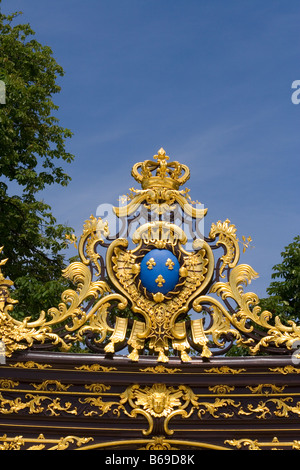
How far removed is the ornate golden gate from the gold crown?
45cm

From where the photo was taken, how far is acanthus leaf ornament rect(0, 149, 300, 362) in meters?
6.24

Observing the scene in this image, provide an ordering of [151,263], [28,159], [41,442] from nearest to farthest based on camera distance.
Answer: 1. [41,442]
2. [151,263]
3. [28,159]

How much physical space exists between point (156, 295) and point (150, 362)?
26.5 inches

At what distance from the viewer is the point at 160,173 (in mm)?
6707

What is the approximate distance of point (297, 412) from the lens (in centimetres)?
643

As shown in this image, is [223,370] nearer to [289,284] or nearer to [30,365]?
[30,365]

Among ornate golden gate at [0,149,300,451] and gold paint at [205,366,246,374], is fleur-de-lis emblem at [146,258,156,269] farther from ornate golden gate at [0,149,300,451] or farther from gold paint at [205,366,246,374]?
gold paint at [205,366,246,374]

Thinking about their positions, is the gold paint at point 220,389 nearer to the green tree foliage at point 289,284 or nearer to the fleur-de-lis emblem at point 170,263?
the fleur-de-lis emblem at point 170,263

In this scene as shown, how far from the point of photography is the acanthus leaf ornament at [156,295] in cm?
624

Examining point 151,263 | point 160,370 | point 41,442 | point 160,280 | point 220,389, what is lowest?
point 41,442

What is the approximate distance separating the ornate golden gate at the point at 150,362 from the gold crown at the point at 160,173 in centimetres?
45

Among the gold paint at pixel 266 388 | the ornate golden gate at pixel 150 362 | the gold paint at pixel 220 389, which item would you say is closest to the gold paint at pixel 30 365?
the ornate golden gate at pixel 150 362

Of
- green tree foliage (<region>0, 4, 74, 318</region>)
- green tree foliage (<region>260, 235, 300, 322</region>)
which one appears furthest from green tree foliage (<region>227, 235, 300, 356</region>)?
green tree foliage (<region>0, 4, 74, 318</region>)

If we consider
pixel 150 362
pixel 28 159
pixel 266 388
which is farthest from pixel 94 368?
pixel 28 159
